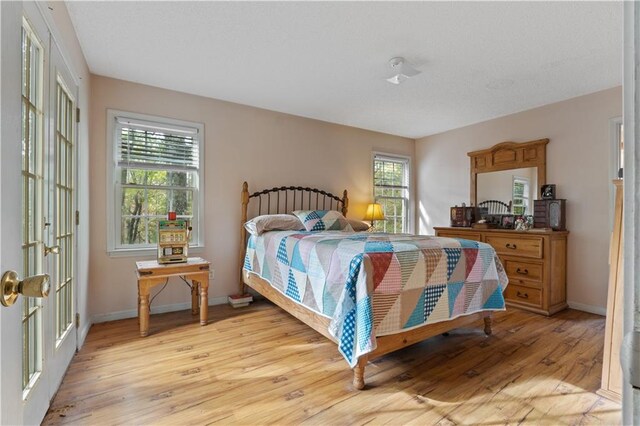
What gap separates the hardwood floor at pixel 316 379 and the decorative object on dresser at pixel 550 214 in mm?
1188

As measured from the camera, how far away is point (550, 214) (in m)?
3.70

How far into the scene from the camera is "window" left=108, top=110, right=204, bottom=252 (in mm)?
3209

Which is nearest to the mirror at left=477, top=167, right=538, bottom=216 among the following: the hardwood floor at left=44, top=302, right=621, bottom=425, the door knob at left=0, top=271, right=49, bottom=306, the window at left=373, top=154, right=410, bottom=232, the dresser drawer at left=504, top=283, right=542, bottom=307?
the dresser drawer at left=504, top=283, right=542, bottom=307

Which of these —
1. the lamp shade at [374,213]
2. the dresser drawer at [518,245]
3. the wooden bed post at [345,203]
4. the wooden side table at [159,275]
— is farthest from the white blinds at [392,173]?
the wooden side table at [159,275]

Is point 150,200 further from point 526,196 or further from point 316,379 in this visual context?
point 526,196

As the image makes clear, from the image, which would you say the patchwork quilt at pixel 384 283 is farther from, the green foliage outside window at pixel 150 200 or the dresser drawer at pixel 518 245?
the green foliage outside window at pixel 150 200

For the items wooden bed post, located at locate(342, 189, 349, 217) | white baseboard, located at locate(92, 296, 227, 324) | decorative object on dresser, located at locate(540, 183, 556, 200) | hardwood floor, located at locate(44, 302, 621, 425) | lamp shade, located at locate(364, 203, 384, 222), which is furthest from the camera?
lamp shade, located at locate(364, 203, 384, 222)

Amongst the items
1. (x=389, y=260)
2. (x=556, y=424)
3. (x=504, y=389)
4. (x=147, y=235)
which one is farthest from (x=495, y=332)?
(x=147, y=235)

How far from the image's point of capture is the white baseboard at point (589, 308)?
336 centimetres

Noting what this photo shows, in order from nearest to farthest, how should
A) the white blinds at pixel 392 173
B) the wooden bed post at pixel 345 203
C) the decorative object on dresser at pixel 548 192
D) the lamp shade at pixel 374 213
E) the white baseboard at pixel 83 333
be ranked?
the white baseboard at pixel 83 333 < the decorative object on dresser at pixel 548 192 < the wooden bed post at pixel 345 203 < the lamp shade at pixel 374 213 < the white blinds at pixel 392 173

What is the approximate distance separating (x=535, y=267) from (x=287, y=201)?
3.05 metres

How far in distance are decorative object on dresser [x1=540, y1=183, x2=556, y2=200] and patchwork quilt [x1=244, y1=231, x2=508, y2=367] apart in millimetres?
1723

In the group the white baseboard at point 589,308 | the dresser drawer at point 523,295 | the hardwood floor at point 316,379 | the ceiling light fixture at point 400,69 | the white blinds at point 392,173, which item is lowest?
the hardwood floor at point 316,379

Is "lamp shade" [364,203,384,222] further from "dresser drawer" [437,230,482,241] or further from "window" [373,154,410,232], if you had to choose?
"dresser drawer" [437,230,482,241]
